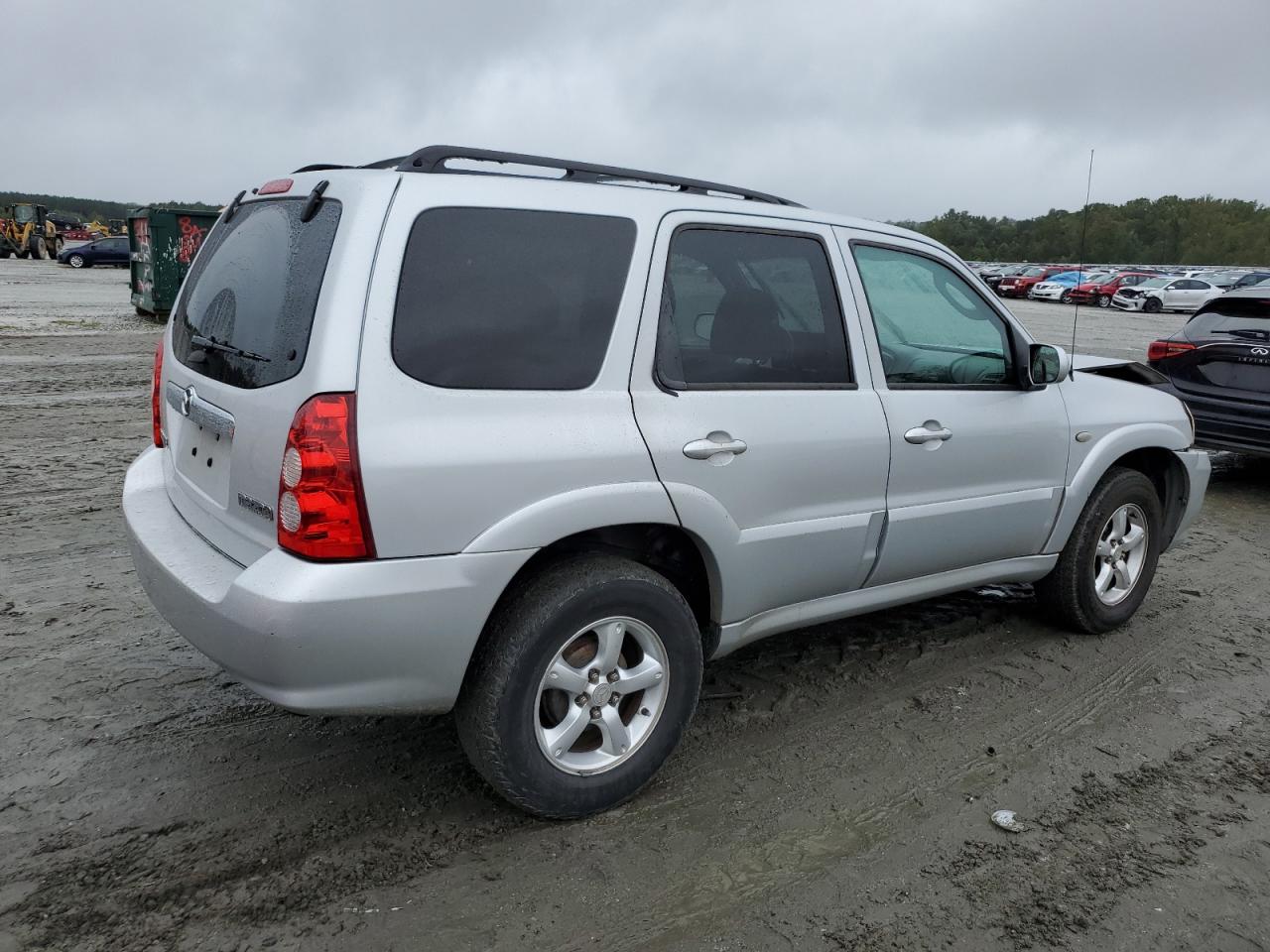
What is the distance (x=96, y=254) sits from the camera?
38.9 meters

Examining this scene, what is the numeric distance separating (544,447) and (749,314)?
100cm

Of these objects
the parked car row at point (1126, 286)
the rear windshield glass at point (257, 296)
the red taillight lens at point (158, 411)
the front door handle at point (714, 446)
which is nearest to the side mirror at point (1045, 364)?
the front door handle at point (714, 446)

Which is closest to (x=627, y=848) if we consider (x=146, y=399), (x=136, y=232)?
(x=146, y=399)

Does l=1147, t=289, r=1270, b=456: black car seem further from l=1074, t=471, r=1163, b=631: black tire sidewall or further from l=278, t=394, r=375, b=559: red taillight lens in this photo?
l=278, t=394, r=375, b=559: red taillight lens

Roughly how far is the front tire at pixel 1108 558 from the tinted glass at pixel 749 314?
1.72 meters

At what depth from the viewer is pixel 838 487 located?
350 cm

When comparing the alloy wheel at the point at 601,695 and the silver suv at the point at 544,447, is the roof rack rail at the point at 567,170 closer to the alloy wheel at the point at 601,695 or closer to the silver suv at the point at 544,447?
the silver suv at the point at 544,447

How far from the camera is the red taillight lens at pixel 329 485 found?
8.32 ft

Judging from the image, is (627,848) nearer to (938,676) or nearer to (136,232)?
(938,676)

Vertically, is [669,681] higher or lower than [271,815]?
higher

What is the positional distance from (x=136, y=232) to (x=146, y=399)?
9243 mm

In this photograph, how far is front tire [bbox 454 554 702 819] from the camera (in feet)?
9.29

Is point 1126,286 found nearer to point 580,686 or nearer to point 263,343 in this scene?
point 580,686

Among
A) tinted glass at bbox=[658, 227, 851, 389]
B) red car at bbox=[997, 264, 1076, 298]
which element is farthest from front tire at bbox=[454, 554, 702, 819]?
red car at bbox=[997, 264, 1076, 298]
